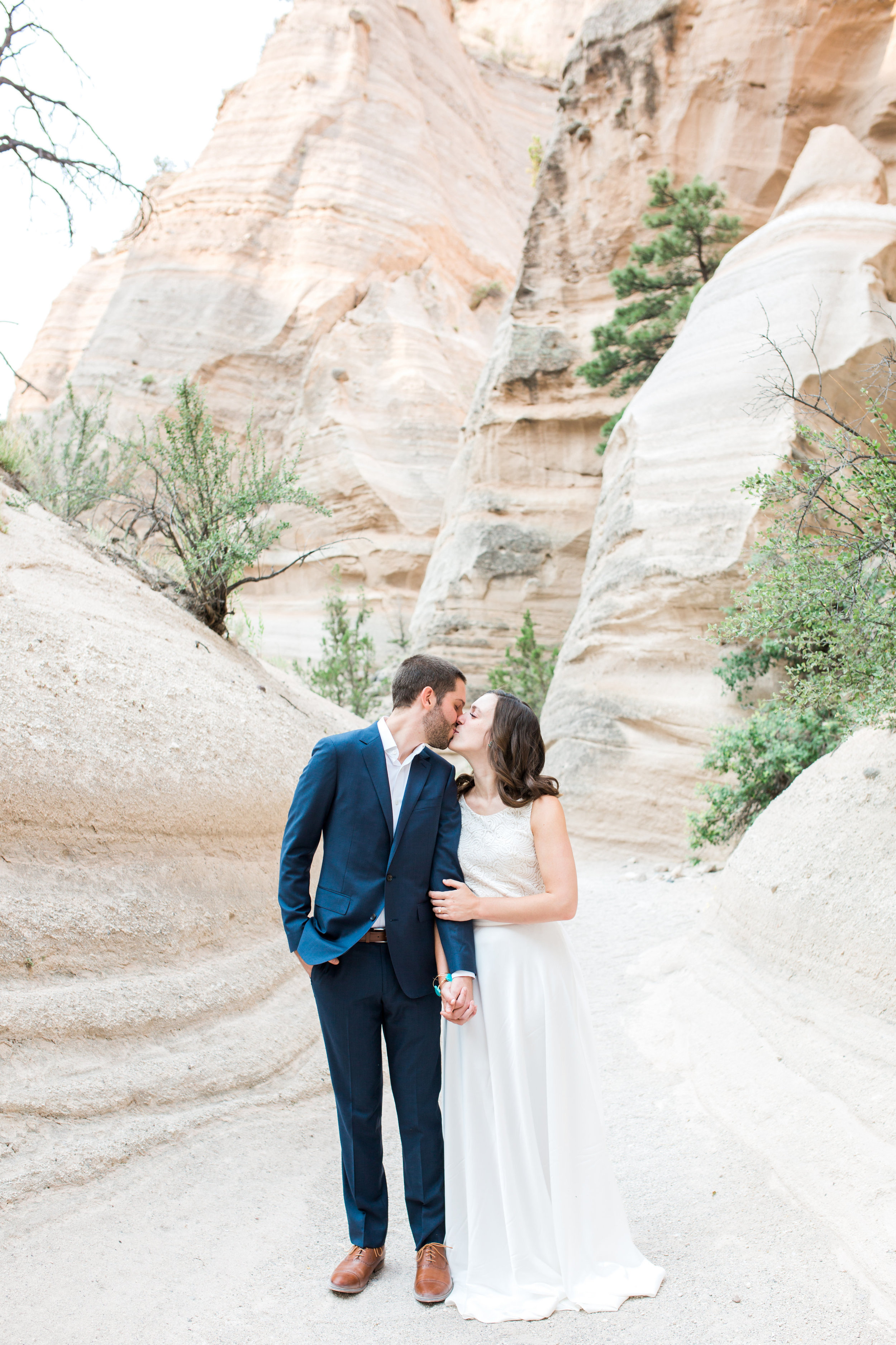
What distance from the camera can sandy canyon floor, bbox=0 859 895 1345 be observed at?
8.30ft

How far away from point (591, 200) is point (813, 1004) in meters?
17.8

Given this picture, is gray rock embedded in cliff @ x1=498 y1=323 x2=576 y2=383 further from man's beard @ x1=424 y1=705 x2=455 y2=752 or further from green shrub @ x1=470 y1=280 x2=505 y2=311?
man's beard @ x1=424 y1=705 x2=455 y2=752

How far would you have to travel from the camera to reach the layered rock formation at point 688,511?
1010 centimetres

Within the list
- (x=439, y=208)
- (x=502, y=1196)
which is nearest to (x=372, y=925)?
(x=502, y=1196)

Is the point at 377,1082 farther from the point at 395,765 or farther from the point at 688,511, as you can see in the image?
the point at 688,511

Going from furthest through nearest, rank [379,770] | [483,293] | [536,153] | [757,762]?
[483,293]
[536,153]
[757,762]
[379,770]

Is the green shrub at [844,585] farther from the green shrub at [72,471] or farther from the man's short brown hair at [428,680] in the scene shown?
the green shrub at [72,471]

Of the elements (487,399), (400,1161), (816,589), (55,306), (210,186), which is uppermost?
(210,186)

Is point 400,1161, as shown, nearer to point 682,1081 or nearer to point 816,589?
point 682,1081

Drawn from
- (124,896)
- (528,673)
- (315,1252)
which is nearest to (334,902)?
(315,1252)

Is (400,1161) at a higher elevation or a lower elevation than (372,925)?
lower

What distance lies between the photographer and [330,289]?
25.0m

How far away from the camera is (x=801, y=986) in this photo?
4000mm

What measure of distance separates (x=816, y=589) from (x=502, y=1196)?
10.0ft
